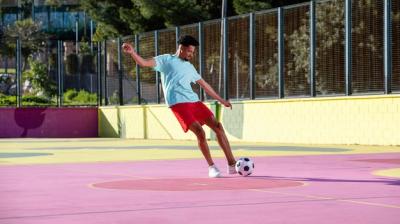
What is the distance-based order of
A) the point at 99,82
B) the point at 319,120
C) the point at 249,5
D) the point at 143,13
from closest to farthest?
the point at 319,120 < the point at 99,82 < the point at 249,5 < the point at 143,13

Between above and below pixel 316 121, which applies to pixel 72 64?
above

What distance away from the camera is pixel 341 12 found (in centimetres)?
2480

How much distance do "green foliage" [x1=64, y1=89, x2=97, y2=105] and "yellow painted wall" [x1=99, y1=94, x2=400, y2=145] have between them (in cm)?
806

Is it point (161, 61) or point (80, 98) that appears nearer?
point (161, 61)

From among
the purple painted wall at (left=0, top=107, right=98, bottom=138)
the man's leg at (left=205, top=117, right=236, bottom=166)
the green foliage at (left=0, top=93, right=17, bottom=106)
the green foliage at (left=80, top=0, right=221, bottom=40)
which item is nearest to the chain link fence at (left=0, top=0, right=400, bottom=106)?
the purple painted wall at (left=0, top=107, right=98, bottom=138)

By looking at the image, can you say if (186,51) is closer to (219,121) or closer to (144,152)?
(144,152)

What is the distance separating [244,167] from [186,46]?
69.7 inches

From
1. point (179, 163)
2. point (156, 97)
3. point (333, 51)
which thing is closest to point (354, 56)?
point (333, 51)

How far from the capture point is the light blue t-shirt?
11984mm

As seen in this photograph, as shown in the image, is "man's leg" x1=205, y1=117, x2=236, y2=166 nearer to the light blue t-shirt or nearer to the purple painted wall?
the light blue t-shirt

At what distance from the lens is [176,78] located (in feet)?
39.3

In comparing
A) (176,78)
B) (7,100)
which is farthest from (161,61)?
(7,100)

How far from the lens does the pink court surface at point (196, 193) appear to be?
7609 mm

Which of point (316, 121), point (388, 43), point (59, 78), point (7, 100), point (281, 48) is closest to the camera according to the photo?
point (388, 43)
